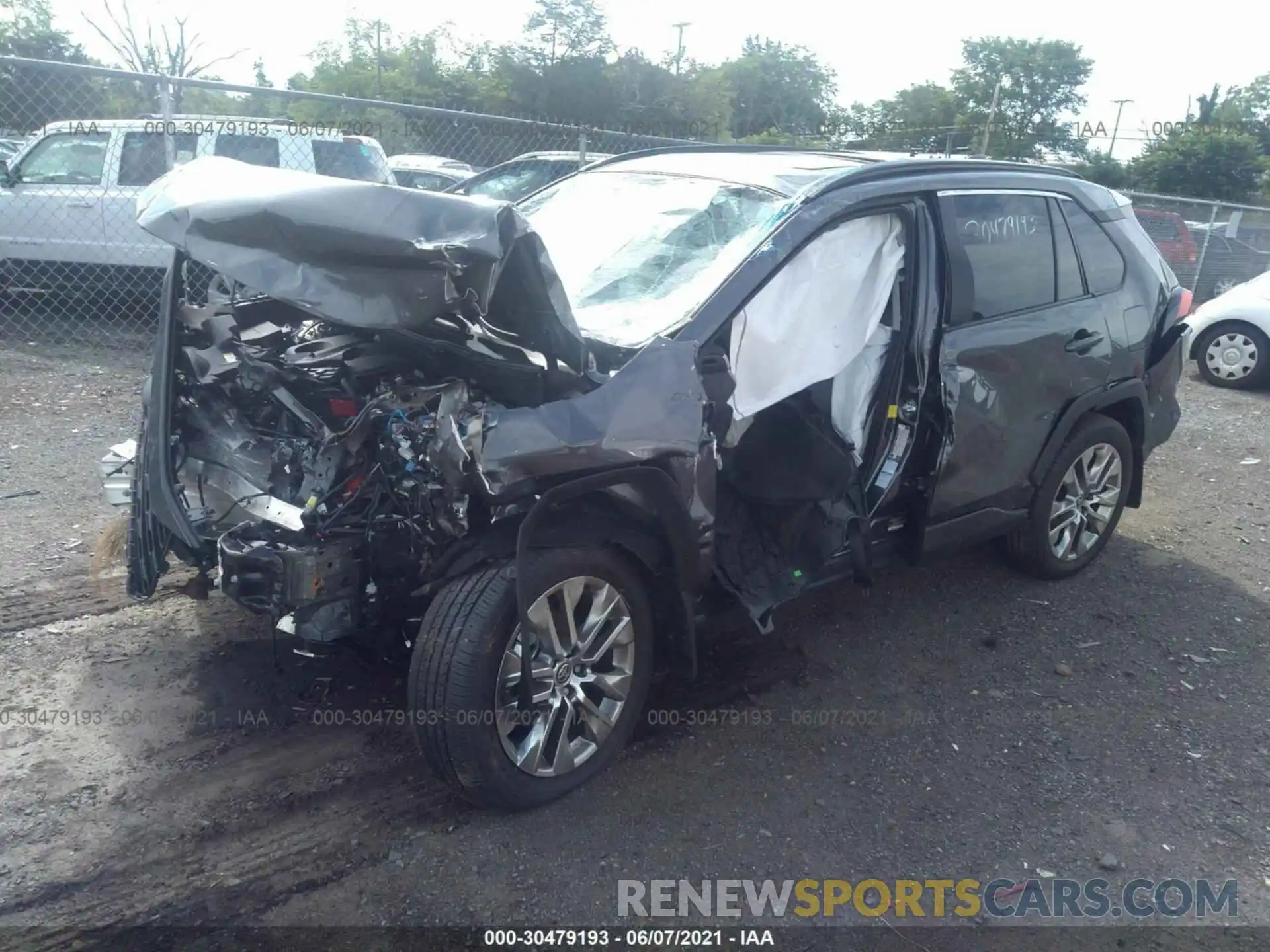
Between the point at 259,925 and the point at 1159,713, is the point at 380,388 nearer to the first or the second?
the point at 259,925

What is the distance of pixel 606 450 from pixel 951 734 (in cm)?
186

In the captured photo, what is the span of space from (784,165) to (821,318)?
725mm

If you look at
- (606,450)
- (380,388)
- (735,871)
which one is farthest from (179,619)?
(735,871)

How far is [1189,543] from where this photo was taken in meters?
5.74

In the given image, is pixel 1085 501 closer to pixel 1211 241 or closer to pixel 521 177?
pixel 521 177

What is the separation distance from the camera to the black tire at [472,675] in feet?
9.36

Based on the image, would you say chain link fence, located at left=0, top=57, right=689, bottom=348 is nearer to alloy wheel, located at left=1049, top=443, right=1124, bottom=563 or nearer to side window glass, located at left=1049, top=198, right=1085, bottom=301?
side window glass, located at left=1049, top=198, right=1085, bottom=301

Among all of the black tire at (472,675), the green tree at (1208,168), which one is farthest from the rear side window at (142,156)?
the green tree at (1208,168)

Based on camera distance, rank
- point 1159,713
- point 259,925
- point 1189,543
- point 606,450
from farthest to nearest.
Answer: point 1189,543
point 1159,713
point 606,450
point 259,925

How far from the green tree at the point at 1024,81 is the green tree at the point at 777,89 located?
6.59 metres

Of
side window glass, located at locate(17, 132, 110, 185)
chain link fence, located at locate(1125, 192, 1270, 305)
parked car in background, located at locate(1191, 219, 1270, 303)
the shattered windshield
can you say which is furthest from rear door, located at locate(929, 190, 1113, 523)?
parked car in background, located at locate(1191, 219, 1270, 303)

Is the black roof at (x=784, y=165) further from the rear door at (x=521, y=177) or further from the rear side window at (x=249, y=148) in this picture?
the rear door at (x=521, y=177)

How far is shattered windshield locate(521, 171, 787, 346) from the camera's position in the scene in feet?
11.2

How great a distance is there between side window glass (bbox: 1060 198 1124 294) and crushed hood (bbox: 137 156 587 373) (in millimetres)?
2867
